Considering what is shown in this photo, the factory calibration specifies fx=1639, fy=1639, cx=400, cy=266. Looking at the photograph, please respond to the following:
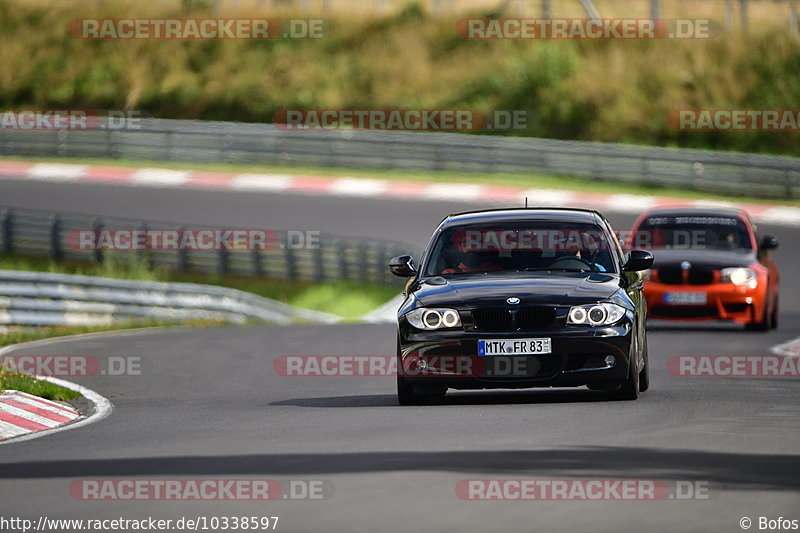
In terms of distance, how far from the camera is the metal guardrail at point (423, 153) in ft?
122

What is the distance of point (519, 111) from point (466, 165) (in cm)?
787

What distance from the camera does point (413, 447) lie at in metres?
9.65

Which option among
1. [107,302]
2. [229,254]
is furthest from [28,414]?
[229,254]

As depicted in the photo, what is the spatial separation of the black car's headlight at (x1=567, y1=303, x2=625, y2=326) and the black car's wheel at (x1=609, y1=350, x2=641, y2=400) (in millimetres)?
405

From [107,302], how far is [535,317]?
15.8 metres

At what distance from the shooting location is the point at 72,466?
9.23 meters

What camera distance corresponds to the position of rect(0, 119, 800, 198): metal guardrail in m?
37.3

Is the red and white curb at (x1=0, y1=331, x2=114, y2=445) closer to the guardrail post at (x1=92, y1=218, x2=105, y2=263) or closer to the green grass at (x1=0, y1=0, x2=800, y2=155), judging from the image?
the guardrail post at (x1=92, y1=218, x2=105, y2=263)

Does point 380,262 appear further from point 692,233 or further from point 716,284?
point 716,284

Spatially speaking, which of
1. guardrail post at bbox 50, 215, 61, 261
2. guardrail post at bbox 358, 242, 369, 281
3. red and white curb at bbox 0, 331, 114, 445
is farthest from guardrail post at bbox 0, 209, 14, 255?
red and white curb at bbox 0, 331, 114, 445

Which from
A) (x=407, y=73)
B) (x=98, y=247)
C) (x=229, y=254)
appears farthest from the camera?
(x=407, y=73)

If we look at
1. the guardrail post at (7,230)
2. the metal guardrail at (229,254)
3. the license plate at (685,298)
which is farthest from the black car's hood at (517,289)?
the guardrail post at (7,230)

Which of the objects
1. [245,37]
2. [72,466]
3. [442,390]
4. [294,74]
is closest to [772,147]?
[294,74]

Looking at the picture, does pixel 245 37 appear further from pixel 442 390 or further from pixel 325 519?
pixel 325 519
